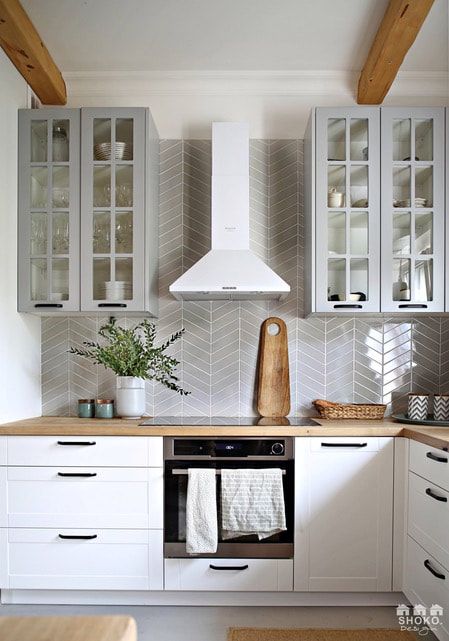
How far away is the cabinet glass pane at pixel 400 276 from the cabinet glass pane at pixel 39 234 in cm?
185

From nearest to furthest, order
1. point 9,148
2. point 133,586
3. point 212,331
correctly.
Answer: point 133,586
point 9,148
point 212,331

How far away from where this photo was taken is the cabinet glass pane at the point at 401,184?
2.89m

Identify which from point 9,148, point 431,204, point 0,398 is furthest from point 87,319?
point 431,204

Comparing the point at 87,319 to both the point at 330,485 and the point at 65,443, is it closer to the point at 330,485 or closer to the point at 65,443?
the point at 65,443

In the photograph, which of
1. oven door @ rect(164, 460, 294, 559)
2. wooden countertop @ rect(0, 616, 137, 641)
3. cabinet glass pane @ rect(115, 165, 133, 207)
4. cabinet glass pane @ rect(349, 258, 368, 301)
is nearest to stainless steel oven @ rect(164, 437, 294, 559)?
oven door @ rect(164, 460, 294, 559)

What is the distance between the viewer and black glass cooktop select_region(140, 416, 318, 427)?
275cm

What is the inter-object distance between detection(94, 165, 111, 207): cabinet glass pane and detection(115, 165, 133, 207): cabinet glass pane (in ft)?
0.14

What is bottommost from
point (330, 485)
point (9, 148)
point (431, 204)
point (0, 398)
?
point (330, 485)

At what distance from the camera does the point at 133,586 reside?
256 centimetres

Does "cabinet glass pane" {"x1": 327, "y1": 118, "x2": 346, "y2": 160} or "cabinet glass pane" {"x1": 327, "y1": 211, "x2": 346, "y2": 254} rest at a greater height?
"cabinet glass pane" {"x1": 327, "y1": 118, "x2": 346, "y2": 160}

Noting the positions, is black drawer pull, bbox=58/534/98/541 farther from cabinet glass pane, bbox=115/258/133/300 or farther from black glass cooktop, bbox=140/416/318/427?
cabinet glass pane, bbox=115/258/133/300

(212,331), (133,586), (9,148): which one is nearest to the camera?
(133,586)

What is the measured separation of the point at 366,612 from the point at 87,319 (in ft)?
6.94

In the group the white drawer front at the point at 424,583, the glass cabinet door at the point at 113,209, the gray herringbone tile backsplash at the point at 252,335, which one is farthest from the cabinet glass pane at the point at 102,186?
the white drawer front at the point at 424,583
